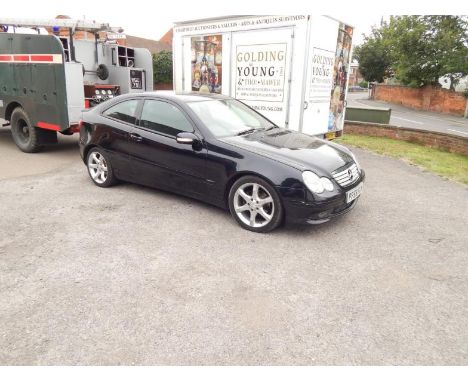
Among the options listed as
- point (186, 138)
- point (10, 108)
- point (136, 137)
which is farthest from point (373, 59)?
point (186, 138)

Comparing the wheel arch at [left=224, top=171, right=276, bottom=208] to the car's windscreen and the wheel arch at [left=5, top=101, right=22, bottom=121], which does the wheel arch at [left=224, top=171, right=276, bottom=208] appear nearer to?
the car's windscreen

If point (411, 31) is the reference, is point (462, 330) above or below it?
below

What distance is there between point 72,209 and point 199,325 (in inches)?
116

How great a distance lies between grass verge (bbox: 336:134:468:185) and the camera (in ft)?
23.7

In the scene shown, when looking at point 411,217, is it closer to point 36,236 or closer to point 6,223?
point 36,236

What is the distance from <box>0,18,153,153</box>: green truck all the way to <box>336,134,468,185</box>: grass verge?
6.13 m

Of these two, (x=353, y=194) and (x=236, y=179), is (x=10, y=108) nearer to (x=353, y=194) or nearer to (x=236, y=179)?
(x=236, y=179)

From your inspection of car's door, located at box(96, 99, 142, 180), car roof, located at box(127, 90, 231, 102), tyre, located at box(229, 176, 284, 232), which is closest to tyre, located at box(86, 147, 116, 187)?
car's door, located at box(96, 99, 142, 180)

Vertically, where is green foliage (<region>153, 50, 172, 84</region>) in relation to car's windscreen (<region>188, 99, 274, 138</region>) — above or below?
above

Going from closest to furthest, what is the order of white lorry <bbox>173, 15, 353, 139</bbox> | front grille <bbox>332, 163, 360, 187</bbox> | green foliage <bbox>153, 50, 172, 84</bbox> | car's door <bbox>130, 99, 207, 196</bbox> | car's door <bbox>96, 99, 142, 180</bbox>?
front grille <bbox>332, 163, 360, 187</bbox>
car's door <bbox>130, 99, 207, 196</bbox>
car's door <bbox>96, 99, 142, 180</bbox>
white lorry <bbox>173, 15, 353, 139</bbox>
green foliage <bbox>153, 50, 172, 84</bbox>

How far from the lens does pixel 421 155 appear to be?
8.70 meters

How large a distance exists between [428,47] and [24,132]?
28400mm

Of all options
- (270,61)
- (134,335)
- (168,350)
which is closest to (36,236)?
(134,335)

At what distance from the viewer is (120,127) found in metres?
5.30
